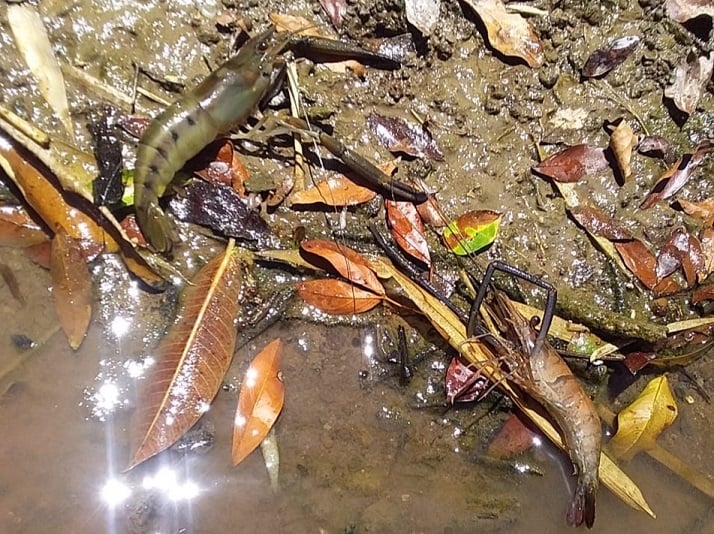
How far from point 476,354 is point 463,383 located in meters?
0.14

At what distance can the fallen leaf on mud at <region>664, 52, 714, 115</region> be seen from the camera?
331 cm

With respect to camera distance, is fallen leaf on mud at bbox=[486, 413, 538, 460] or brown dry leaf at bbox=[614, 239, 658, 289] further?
brown dry leaf at bbox=[614, 239, 658, 289]

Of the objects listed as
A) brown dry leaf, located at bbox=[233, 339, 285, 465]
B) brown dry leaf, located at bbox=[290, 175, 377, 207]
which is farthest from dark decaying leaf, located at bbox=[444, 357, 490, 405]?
brown dry leaf, located at bbox=[290, 175, 377, 207]

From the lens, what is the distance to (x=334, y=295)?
10.0 feet

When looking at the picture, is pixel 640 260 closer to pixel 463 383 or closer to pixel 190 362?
pixel 463 383

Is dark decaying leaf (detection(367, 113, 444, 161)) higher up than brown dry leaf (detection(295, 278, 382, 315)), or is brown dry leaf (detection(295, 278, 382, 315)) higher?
dark decaying leaf (detection(367, 113, 444, 161))

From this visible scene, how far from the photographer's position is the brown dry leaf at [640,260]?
3297 mm

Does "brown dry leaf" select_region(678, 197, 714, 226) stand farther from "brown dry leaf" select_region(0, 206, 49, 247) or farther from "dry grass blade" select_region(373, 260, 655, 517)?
"brown dry leaf" select_region(0, 206, 49, 247)

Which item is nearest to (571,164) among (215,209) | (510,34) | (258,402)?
(510,34)

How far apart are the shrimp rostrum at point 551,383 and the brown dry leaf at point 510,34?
0.99 m

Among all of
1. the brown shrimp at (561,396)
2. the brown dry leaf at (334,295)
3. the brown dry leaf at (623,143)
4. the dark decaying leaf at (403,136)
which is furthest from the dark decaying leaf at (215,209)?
the brown dry leaf at (623,143)

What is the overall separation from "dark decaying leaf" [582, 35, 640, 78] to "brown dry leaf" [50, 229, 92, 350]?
238 centimetres

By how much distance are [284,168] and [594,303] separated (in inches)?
59.7

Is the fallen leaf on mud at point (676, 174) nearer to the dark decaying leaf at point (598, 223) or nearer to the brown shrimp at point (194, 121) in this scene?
the dark decaying leaf at point (598, 223)
